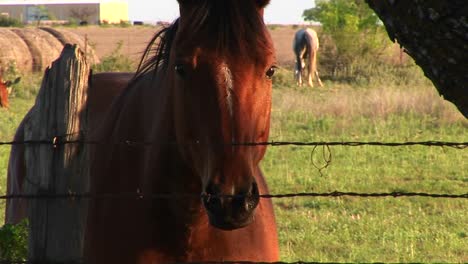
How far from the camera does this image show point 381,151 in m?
11.2

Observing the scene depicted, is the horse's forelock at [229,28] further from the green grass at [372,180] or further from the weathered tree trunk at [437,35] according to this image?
the weathered tree trunk at [437,35]

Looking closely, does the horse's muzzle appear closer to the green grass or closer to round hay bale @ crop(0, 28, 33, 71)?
the green grass

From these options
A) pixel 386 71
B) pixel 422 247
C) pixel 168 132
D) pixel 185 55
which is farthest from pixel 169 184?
pixel 386 71

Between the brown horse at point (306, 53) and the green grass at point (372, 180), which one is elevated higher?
the brown horse at point (306, 53)

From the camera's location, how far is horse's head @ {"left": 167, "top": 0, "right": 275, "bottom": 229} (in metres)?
3.27

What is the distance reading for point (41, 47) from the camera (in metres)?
24.6

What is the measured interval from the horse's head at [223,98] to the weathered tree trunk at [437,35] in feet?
3.06

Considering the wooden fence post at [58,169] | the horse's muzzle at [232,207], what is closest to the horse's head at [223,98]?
the horse's muzzle at [232,207]

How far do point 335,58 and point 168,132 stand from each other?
999 inches

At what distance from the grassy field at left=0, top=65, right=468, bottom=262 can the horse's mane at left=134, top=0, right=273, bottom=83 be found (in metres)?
0.68

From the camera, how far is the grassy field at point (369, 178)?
707 centimetres

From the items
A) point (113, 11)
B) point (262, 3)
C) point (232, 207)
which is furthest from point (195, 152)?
point (113, 11)

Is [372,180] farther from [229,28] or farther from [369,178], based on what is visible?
[229,28]

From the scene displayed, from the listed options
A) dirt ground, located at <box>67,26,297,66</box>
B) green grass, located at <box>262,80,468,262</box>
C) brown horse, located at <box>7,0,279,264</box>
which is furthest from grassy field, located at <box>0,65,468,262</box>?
dirt ground, located at <box>67,26,297,66</box>
